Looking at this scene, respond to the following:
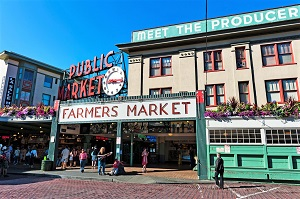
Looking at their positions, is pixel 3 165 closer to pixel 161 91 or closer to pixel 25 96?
pixel 161 91

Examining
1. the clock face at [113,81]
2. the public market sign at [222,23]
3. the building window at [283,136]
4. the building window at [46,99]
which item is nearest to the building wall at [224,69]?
the public market sign at [222,23]

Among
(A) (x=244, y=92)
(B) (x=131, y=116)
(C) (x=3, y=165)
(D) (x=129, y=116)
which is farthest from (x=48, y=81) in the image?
(A) (x=244, y=92)

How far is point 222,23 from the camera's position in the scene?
66.8 feet

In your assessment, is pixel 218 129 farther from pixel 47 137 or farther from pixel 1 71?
pixel 1 71

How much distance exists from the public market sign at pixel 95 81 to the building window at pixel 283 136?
12.1 metres

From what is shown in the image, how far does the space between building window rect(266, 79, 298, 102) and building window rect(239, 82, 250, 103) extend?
1476 millimetres

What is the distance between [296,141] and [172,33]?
13.6 m

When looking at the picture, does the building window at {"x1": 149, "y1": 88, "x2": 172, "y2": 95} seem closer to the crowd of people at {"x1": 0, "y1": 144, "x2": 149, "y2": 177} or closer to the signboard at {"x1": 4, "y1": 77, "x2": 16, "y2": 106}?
the crowd of people at {"x1": 0, "y1": 144, "x2": 149, "y2": 177}

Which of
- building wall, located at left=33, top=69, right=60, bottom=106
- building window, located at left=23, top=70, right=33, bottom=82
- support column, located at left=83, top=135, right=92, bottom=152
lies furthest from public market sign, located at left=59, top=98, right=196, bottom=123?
building wall, located at left=33, top=69, right=60, bottom=106

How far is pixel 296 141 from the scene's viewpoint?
12805 millimetres

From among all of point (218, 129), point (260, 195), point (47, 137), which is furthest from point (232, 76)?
point (47, 137)

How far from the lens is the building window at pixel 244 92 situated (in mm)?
18500

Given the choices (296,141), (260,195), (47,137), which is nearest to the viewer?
Answer: (260,195)

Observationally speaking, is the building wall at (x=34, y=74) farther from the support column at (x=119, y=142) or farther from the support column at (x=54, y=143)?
the support column at (x=119, y=142)
